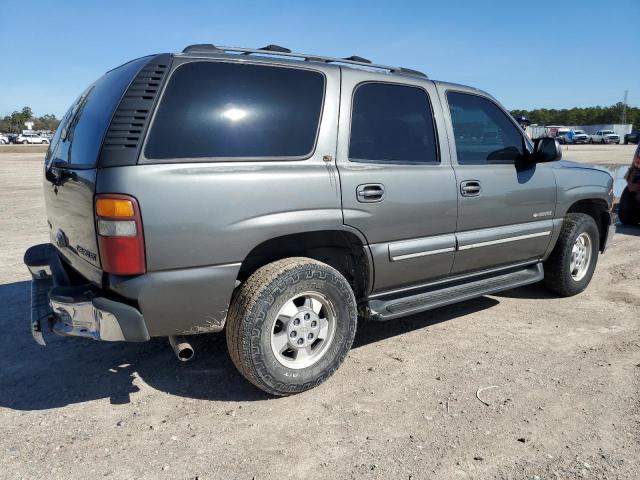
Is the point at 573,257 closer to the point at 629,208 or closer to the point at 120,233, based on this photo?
the point at 120,233

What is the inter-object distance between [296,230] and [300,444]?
1.16m

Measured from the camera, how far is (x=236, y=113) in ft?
9.62

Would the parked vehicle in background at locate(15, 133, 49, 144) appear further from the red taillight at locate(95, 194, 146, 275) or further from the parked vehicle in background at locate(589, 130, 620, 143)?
the red taillight at locate(95, 194, 146, 275)

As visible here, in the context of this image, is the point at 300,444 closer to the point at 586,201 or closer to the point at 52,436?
the point at 52,436

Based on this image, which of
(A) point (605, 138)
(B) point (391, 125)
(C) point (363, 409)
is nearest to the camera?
(C) point (363, 409)

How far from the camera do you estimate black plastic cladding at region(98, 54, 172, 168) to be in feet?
8.71

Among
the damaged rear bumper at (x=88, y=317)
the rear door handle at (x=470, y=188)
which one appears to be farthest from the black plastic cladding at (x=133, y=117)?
the rear door handle at (x=470, y=188)

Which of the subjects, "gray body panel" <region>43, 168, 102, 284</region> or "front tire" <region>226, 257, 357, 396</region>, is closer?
"gray body panel" <region>43, 168, 102, 284</region>

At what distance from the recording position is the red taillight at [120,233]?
8.53ft

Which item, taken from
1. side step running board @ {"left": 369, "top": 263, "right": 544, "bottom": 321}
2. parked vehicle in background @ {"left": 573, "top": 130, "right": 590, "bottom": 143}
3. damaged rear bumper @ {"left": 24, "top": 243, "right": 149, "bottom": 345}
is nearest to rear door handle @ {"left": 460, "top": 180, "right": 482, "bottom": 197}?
side step running board @ {"left": 369, "top": 263, "right": 544, "bottom": 321}

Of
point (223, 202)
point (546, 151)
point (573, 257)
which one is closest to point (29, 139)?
point (573, 257)

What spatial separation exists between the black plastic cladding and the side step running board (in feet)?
6.01

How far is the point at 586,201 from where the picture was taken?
516 cm

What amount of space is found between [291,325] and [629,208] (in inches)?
310
